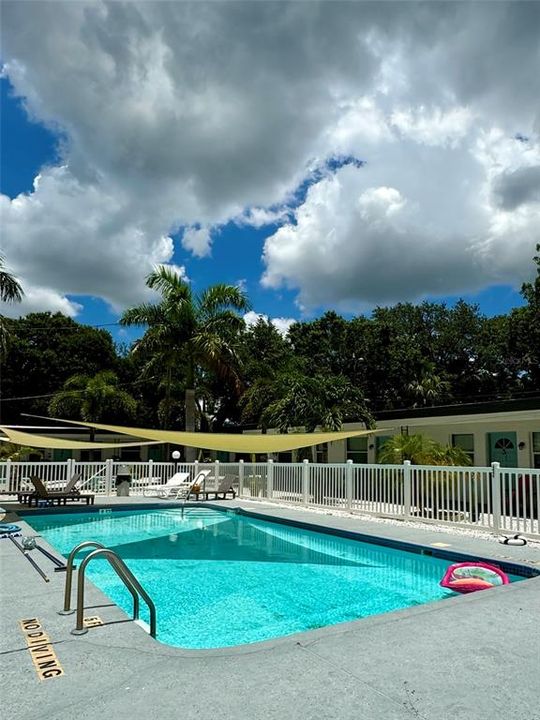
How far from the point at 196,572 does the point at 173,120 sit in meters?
9.15

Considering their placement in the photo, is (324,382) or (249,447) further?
(324,382)

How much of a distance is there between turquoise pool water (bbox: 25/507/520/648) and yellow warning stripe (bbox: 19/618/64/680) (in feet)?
5.08

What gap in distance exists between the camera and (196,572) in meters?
8.22

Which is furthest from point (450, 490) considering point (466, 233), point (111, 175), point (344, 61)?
point (466, 233)

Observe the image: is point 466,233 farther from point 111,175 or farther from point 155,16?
point 155,16

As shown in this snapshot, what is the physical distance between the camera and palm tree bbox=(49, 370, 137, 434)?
90.1 feet

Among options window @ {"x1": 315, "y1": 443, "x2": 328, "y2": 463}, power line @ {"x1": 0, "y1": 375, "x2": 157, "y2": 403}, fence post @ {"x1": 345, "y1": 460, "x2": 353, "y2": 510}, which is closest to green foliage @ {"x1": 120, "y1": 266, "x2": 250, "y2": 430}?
window @ {"x1": 315, "y1": 443, "x2": 328, "y2": 463}

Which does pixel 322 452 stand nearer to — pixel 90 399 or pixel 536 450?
pixel 536 450

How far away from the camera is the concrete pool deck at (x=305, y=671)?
2.75m

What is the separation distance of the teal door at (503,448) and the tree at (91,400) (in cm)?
1889

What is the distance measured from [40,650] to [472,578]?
5.06 m

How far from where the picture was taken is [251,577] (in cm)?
791

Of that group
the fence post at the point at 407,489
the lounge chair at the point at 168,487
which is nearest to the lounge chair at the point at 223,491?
the lounge chair at the point at 168,487

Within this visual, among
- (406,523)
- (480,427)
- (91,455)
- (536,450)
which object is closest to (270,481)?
(406,523)
